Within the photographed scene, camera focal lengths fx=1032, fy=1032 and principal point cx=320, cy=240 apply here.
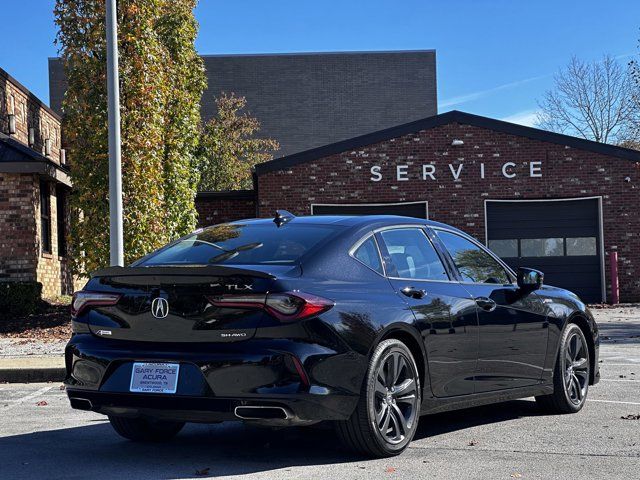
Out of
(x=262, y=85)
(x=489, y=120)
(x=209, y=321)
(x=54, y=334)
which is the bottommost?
(x=54, y=334)

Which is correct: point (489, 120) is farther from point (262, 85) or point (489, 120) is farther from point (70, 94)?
point (262, 85)

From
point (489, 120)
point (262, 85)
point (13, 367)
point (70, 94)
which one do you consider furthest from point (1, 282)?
point (262, 85)

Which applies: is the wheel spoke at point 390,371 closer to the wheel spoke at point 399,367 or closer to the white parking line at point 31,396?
the wheel spoke at point 399,367

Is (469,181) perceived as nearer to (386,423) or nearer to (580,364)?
(580,364)

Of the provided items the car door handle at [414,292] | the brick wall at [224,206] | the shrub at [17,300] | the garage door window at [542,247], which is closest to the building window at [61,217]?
the brick wall at [224,206]

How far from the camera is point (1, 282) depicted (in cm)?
2166

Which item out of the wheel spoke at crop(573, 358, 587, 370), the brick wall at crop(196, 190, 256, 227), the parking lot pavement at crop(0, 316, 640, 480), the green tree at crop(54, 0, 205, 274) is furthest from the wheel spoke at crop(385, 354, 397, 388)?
the brick wall at crop(196, 190, 256, 227)

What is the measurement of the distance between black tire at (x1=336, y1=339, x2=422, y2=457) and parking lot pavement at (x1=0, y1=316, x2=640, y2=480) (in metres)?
0.11

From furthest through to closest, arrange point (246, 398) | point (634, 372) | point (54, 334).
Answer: point (54, 334) < point (634, 372) < point (246, 398)

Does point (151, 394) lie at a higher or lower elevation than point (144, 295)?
lower

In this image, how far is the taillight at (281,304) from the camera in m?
5.77

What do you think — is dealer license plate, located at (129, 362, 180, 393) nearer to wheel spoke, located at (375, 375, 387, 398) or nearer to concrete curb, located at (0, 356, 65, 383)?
wheel spoke, located at (375, 375, 387, 398)

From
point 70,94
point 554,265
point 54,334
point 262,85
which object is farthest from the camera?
point 262,85

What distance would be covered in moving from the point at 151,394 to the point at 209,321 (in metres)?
0.54
